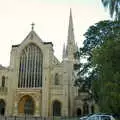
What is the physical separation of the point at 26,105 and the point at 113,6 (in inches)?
1495

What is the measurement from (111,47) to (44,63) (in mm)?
32681

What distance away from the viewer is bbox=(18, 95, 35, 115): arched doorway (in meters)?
58.0

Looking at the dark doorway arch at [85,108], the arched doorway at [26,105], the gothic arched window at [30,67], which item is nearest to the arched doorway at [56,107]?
the arched doorway at [26,105]

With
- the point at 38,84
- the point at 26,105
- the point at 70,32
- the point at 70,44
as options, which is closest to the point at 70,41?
the point at 70,44

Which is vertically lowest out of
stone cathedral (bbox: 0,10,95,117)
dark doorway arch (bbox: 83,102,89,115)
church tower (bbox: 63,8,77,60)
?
dark doorway arch (bbox: 83,102,89,115)

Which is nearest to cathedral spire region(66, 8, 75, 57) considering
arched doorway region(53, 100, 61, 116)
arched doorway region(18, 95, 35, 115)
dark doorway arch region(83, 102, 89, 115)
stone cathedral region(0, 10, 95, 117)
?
stone cathedral region(0, 10, 95, 117)

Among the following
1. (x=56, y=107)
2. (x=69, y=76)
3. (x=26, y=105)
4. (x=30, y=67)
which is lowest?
(x=56, y=107)

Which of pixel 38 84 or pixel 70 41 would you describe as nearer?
pixel 38 84

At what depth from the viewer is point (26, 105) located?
58.9 metres

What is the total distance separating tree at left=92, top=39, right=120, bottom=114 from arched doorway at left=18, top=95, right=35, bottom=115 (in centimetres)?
3174

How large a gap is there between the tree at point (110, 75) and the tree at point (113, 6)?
264cm

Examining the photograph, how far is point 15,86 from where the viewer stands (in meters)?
58.7

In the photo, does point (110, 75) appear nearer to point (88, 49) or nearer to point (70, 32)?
point (88, 49)

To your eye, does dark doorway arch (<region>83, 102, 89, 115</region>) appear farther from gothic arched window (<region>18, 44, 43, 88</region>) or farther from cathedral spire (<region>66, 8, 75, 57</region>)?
cathedral spire (<region>66, 8, 75, 57</region>)
